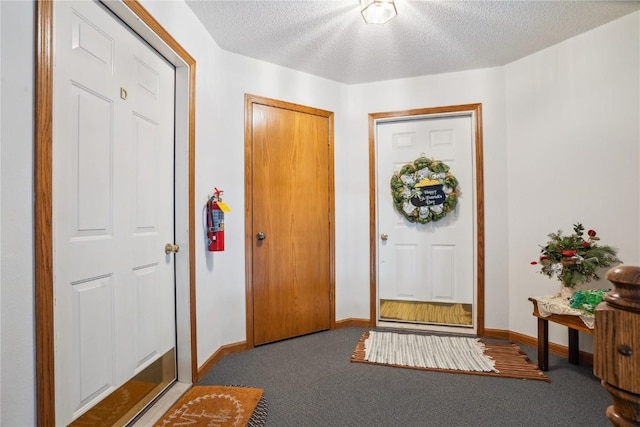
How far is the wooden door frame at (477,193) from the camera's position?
2934 millimetres

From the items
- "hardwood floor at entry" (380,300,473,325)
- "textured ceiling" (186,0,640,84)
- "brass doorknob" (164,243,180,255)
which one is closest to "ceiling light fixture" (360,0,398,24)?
"textured ceiling" (186,0,640,84)

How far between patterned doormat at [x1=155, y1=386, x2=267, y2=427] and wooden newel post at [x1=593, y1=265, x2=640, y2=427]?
163 cm

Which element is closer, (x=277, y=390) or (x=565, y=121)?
(x=277, y=390)

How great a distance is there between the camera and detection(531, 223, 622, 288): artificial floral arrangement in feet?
6.98

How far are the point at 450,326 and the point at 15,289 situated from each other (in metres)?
3.15

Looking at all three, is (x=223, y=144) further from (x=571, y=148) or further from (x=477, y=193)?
(x=571, y=148)

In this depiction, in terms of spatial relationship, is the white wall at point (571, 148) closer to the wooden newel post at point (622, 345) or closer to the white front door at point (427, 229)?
the white front door at point (427, 229)

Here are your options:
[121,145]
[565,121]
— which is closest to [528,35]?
[565,121]

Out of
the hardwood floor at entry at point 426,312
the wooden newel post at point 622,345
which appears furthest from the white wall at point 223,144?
the wooden newel post at point 622,345

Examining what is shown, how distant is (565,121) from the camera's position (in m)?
2.49

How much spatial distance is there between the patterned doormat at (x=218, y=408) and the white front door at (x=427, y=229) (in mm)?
1726

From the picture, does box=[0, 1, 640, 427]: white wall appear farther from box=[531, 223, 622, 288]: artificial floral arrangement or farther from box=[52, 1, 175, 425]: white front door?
box=[52, 1, 175, 425]: white front door

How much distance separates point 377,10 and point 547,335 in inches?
96.8

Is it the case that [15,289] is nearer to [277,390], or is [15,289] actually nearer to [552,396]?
[277,390]
